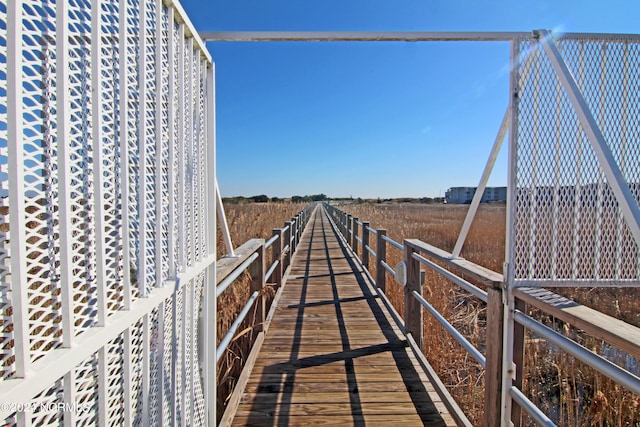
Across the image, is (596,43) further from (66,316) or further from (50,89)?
(66,316)

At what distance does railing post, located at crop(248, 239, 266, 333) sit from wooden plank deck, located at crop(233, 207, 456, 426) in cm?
18

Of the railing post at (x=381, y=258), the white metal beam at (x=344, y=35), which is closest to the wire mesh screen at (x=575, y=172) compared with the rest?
the white metal beam at (x=344, y=35)

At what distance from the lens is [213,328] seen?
1.59m

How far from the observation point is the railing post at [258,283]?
9.65ft

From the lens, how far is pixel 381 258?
4488 mm

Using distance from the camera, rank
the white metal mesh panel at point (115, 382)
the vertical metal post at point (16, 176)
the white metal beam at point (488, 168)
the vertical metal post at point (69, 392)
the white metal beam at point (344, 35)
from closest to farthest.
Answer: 1. the vertical metal post at point (16, 176)
2. the vertical metal post at point (69, 392)
3. the white metal mesh panel at point (115, 382)
4. the white metal beam at point (488, 168)
5. the white metal beam at point (344, 35)

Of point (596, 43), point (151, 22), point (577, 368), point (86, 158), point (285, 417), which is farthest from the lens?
point (577, 368)

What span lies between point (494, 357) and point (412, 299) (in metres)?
1.38

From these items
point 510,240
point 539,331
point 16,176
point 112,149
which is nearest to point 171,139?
point 112,149

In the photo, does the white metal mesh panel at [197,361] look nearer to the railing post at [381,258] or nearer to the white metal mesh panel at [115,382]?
the white metal mesh panel at [115,382]

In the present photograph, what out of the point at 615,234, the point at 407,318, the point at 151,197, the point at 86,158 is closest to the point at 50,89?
the point at 86,158

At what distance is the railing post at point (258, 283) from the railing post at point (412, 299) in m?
1.31

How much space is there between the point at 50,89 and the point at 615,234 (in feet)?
6.78

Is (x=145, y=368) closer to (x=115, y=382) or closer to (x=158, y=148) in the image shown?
(x=115, y=382)
